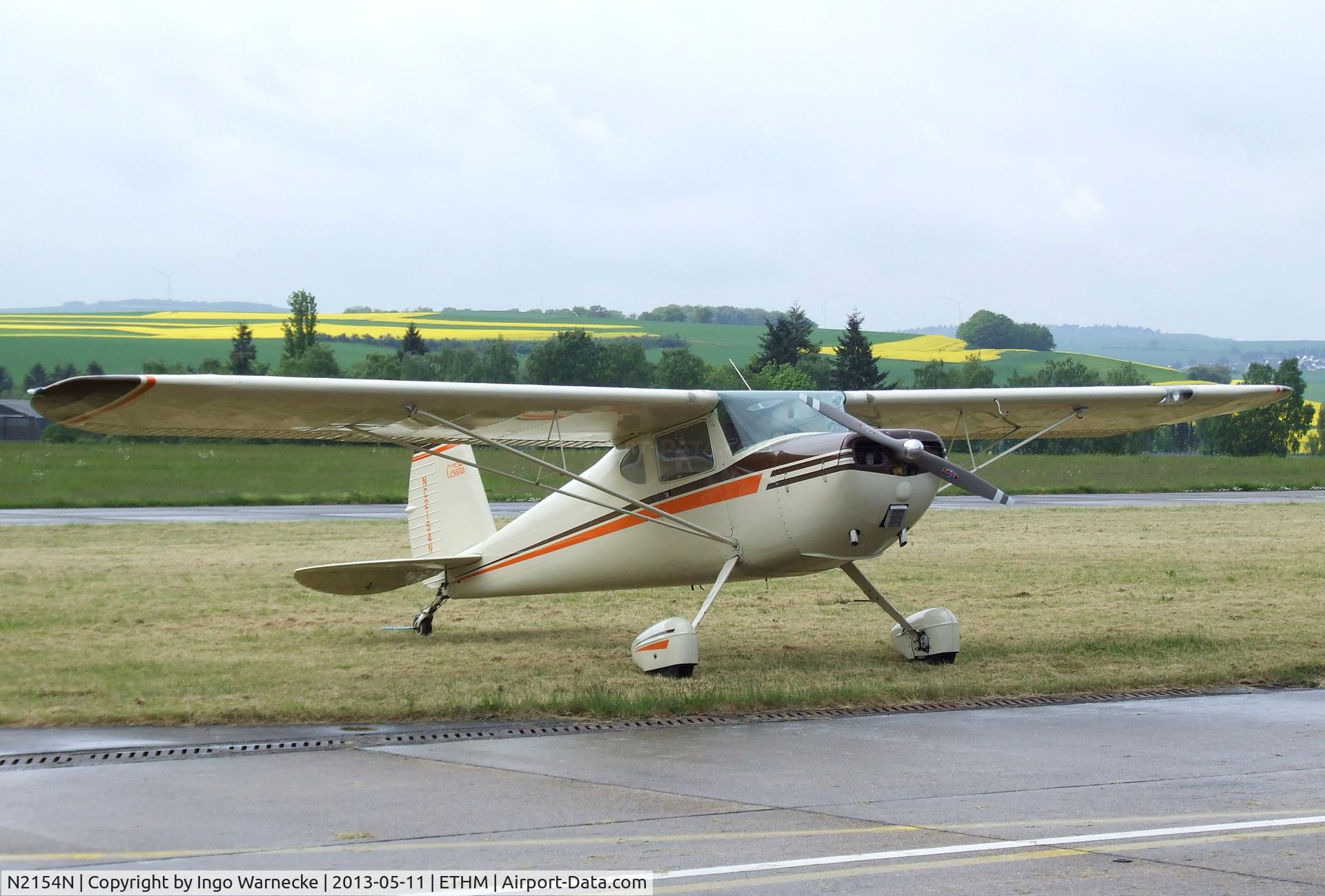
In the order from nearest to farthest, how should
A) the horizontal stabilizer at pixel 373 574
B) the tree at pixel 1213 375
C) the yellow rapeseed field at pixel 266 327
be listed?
the horizontal stabilizer at pixel 373 574 < the tree at pixel 1213 375 < the yellow rapeseed field at pixel 266 327

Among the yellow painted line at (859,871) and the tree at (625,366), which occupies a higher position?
the tree at (625,366)

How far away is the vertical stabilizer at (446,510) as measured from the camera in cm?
1290

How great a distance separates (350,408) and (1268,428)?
204 feet

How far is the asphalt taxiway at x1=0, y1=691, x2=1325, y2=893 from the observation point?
4.93 meters

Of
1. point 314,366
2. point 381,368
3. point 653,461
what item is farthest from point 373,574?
point 381,368

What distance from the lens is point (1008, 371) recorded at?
92.1m

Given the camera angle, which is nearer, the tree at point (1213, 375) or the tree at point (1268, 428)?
the tree at point (1268, 428)

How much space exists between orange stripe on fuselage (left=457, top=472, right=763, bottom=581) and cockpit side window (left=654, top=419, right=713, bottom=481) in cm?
22

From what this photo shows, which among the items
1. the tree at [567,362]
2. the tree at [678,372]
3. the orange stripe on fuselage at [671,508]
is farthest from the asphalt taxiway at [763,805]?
the tree at [567,362]

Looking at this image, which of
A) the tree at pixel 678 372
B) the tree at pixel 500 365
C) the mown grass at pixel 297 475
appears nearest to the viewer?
the mown grass at pixel 297 475

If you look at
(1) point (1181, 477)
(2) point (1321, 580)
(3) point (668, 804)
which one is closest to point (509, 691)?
(3) point (668, 804)

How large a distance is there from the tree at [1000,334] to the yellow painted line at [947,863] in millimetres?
113804

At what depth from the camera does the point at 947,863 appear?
493 centimetres

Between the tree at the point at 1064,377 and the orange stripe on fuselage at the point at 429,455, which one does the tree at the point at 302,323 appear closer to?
the tree at the point at 1064,377
